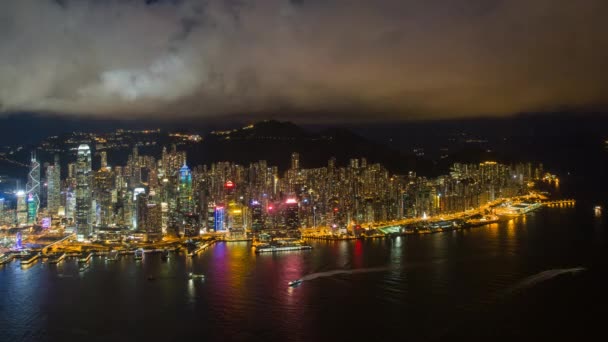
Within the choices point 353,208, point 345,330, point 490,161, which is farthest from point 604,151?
point 345,330

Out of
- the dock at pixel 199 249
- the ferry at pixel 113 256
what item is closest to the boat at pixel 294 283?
the dock at pixel 199 249

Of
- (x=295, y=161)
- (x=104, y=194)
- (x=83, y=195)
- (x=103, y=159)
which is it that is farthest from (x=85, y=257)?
(x=295, y=161)

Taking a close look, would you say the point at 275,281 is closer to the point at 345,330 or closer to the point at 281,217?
the point at 345,330

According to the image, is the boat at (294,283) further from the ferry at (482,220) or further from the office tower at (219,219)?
the ferry at (482,220)

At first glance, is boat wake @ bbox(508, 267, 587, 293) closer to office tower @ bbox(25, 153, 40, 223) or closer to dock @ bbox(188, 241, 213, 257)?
dock @ bbox(188, 241, 213, 257)

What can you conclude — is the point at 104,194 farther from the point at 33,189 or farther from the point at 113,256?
the point at 113,256

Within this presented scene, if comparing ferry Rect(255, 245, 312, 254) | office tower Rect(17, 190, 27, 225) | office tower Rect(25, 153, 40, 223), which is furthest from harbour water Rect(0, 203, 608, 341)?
office tower Rect(25, 153, 40, 223)
